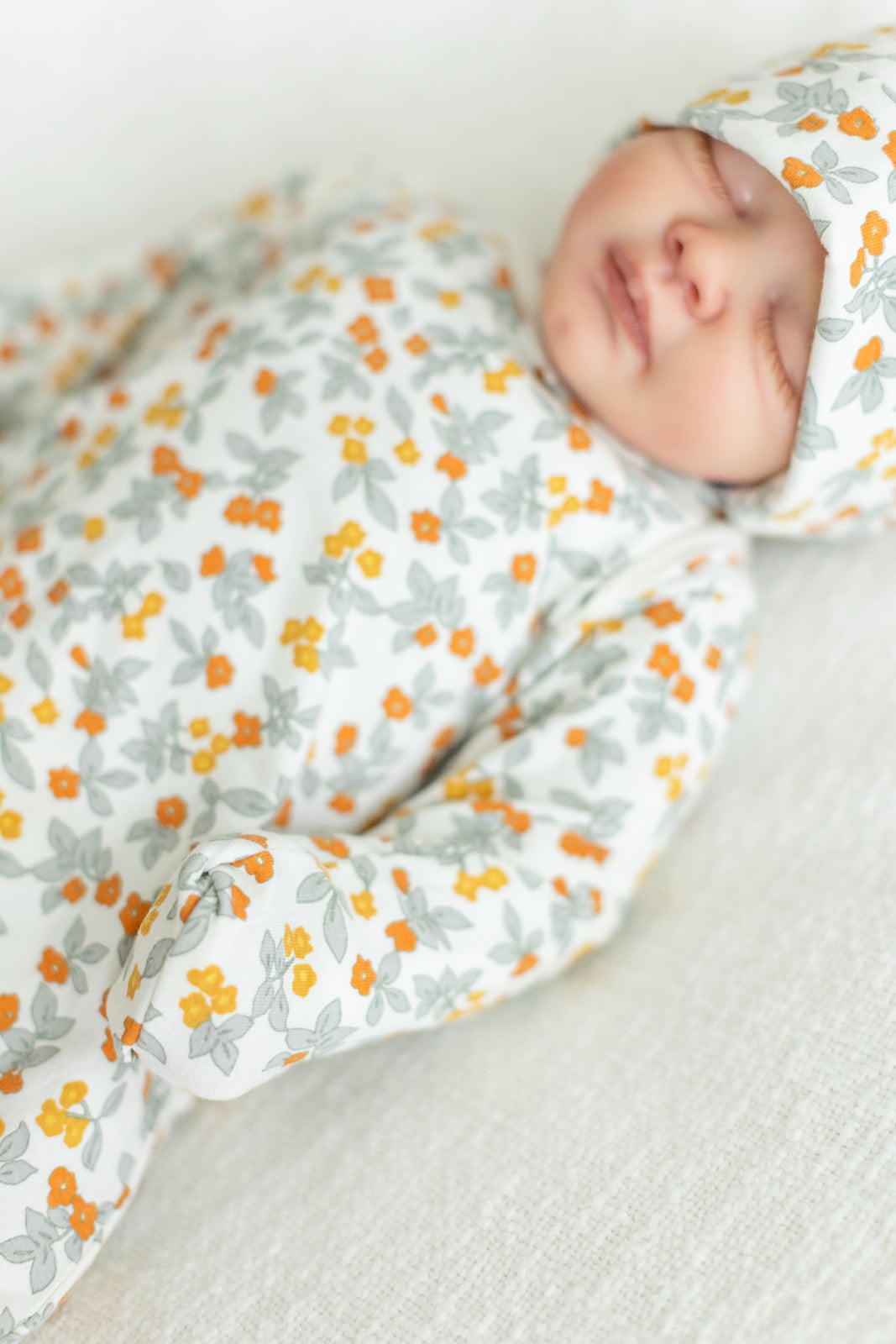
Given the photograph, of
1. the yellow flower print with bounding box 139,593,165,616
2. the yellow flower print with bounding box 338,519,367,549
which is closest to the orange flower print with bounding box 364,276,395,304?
the yellow flower print with bounding box 338,519,367,549

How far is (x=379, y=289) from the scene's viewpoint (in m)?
1.11

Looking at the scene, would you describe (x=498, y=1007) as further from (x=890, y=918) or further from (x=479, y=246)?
(x=479, y=246)

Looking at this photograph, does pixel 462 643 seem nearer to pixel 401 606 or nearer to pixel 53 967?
pixel 401 606

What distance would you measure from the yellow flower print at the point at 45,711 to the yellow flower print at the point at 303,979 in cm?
31

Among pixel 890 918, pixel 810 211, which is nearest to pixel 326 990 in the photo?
pixel 890 918

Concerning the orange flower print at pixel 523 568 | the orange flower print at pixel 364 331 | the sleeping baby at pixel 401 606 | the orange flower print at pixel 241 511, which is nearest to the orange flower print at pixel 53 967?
the sleeping baby at pixel 401 606

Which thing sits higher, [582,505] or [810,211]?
[810,211]

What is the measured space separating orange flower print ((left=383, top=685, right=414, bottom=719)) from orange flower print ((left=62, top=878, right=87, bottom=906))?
28 cm

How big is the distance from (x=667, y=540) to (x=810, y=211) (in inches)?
12.7

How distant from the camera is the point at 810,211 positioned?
0.90m

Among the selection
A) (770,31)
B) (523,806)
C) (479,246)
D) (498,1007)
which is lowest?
(498,1007)

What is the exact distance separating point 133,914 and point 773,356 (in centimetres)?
70

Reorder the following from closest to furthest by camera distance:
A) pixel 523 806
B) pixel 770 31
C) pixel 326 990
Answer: pixel 326 990, pixel 523 806, pixel 770 31

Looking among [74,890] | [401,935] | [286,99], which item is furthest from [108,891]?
[286,99]
